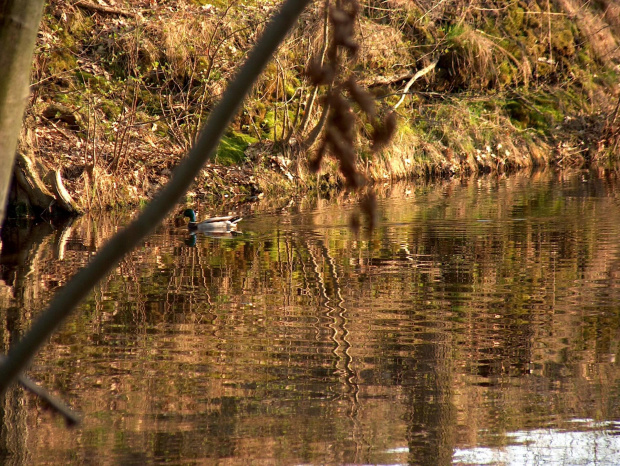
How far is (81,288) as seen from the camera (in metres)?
1.03

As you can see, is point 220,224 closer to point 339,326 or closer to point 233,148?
point 339,326

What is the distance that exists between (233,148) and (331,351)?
1540 centimetres

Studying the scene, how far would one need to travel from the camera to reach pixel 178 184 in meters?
1.00

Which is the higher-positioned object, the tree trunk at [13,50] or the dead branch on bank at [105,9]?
the dead branch on bank at [105,9]

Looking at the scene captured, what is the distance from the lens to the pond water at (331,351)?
4.67 m

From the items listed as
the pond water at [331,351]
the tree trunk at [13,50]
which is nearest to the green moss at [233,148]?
the pond water at [331,351]

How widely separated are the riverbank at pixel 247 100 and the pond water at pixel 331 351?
193 inches

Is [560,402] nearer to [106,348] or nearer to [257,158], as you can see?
[106,348]

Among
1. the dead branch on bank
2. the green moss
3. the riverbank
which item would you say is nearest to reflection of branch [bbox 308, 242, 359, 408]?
the riverbank

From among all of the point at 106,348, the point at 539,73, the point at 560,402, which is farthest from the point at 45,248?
the point at 539,73

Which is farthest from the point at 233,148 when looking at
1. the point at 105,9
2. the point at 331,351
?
the point at 331,351

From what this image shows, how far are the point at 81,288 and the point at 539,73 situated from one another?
29.1 meters

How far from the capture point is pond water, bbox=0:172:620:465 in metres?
4.67

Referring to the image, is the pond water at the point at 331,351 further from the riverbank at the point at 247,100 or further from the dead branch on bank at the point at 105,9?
the dead branch on bank at the point at 105,9
